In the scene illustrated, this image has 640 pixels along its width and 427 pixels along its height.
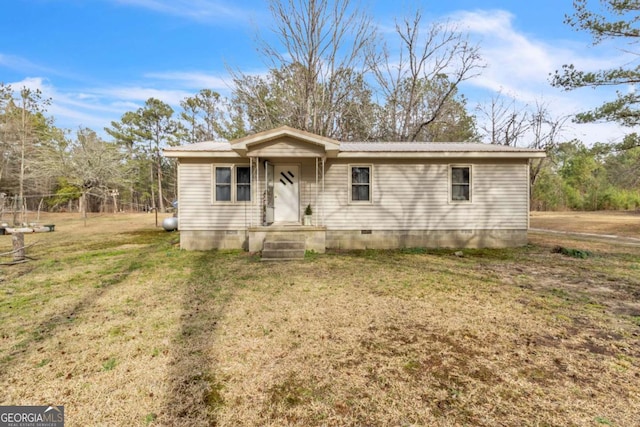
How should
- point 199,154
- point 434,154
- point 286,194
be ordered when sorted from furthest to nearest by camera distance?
point 286,194 → point 434,154 → point 199,154

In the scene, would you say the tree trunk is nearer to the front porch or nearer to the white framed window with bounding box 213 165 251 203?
the white framed window with bounding box 213 165 251 203

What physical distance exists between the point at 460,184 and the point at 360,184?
3278 mm

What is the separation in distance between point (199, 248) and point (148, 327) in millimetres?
5924

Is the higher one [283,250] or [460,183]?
[460,183]

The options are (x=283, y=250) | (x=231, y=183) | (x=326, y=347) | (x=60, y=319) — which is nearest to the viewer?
(x=326, y=347)

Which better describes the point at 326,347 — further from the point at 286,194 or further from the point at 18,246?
the point at 18,246

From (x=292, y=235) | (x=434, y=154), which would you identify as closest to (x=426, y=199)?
(x=434, y=154)

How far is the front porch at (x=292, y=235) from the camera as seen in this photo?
8.83 meters

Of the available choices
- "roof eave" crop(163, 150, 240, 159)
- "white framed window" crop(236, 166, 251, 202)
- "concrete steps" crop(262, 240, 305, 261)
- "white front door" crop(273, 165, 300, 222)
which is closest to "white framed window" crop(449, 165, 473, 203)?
"white front door" crop(273, 165, 300, 222)

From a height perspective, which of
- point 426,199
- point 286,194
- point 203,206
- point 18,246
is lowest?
point 18,246

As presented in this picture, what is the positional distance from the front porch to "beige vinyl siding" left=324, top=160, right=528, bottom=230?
2.70ft

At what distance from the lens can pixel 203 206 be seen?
30.7 feet

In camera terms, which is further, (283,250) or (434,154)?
(434,154)

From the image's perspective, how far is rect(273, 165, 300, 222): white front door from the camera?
9.70m
